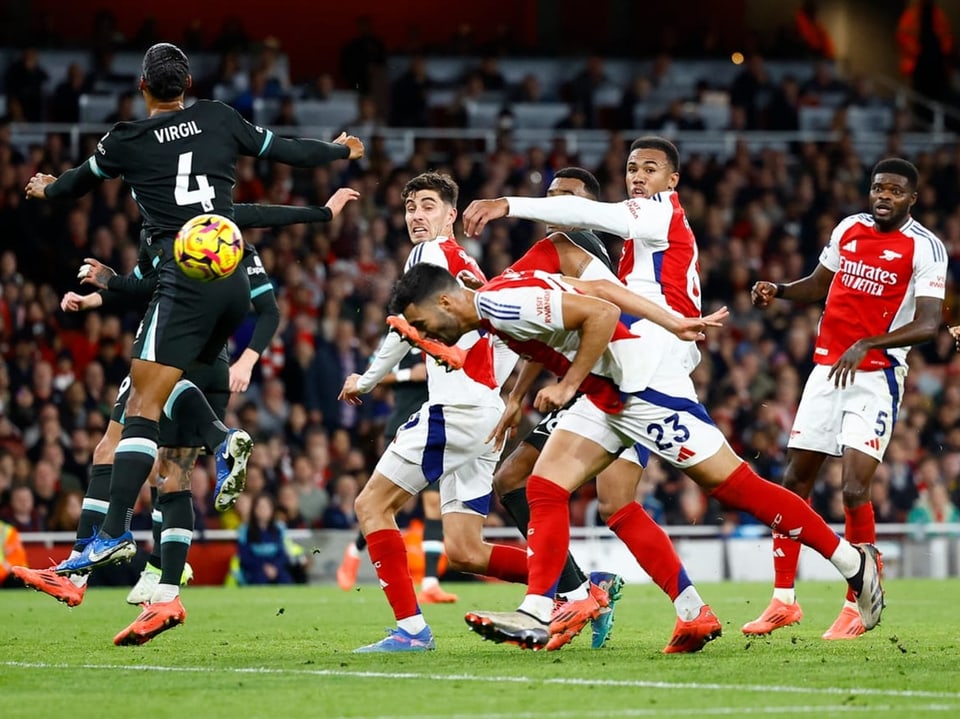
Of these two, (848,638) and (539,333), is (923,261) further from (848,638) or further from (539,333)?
(539,333)

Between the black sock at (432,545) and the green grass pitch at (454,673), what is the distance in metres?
2.45

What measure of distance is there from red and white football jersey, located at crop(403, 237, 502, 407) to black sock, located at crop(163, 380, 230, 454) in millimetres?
1324

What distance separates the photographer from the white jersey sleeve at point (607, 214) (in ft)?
22.9

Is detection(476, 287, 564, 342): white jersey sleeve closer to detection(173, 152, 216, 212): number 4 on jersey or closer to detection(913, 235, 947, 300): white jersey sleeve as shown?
detection(173, 152, 216, 212): number 4 on jersey

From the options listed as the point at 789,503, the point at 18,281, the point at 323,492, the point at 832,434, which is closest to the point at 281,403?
the point at 323,492

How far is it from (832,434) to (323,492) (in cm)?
808

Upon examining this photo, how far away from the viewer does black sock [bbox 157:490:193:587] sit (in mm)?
8258

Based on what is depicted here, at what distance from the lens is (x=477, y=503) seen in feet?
26.6

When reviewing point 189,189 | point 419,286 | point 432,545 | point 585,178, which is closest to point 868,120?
point 432,545

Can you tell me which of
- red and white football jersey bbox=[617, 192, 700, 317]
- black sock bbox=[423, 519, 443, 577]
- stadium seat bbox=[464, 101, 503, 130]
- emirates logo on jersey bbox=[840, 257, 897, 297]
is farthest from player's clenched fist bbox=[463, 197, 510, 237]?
stadium seat bbox=[464, 101, 503, 130]

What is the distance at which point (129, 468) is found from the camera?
25.8ft

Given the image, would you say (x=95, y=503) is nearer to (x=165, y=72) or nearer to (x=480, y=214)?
(x=165, y=72)

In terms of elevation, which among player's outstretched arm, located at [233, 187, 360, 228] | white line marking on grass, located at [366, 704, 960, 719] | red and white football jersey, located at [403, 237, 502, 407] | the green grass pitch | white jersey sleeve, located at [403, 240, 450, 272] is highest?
player's outstretched arm, located at [233, 187, 360, 228]

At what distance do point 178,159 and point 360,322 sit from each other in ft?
33.3
